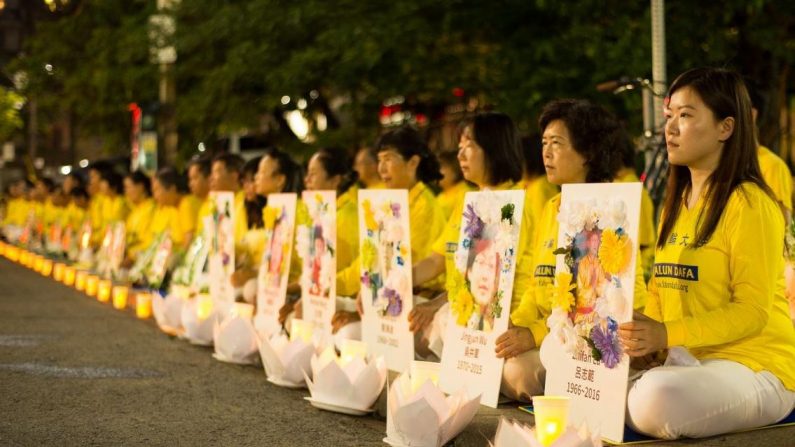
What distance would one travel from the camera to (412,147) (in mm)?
7656

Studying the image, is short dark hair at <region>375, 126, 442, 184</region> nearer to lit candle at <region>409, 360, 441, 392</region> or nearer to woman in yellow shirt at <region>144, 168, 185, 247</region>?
lit candle at <region>409, 360, 441, 392</region>

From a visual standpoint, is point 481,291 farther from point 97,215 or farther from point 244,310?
point 97,215

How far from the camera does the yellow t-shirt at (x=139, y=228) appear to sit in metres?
13.3

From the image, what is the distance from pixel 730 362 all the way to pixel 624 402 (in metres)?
0.46

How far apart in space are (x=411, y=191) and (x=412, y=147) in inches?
10.9

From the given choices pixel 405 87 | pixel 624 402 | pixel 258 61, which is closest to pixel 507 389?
pixel 624 402

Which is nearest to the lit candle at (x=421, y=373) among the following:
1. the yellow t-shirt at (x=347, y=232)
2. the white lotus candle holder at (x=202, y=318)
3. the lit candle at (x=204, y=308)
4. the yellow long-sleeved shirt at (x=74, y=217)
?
the yellow t-shirt at (x=347, y=232)

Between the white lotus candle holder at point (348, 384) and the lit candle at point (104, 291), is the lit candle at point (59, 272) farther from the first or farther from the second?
the white lotus candle holder at point (348, 384)

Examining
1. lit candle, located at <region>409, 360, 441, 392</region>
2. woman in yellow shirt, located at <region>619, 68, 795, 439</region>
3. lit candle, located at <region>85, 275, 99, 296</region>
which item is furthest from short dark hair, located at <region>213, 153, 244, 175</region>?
woman in yellow shirt, located at <region>619, 68, 795, 439</region>

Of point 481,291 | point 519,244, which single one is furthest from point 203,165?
point 481,291

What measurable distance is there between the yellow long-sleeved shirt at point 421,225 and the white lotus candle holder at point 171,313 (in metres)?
2.21

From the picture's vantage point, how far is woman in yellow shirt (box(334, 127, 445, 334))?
7590 millimetres

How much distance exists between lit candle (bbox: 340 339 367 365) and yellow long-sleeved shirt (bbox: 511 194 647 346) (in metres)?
0.85

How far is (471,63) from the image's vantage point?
45.6 ft
